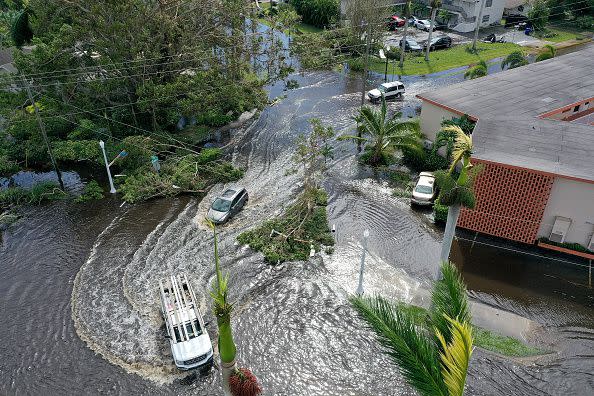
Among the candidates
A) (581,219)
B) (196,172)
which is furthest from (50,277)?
(581,219)

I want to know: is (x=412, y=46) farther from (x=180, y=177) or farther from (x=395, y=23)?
(x=180, y=177)

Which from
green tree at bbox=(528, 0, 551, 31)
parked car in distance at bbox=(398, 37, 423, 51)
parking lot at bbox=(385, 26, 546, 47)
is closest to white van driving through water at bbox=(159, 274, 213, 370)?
parked car in distance at bbox=(398, 37, 423, 51)

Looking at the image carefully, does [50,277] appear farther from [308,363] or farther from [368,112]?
[368,112]

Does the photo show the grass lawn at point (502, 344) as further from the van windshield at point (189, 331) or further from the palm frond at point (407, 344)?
the palm frond at point (407, 344)

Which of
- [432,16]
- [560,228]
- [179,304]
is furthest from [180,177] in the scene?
[432,16]

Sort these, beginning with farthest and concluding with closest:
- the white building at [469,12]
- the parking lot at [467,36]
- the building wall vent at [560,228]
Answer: the white building at [469,12], the parking lot at [467,36], the building wall vent at [560,228]

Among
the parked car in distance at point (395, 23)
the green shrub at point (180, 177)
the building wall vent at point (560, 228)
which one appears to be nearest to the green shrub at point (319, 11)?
the parked car in distance at point (395, 23)
